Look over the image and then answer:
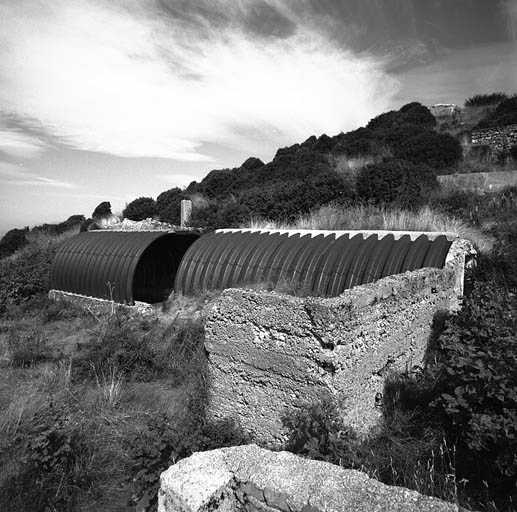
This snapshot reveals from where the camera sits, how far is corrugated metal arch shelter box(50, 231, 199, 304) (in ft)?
39.1

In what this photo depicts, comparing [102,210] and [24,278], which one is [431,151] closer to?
[24,278]

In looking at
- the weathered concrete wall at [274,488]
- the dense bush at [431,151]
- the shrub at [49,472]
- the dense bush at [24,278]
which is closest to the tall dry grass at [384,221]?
the weathered concrete wall at [274,488]

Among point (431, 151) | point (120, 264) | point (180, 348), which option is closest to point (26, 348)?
point (180, 348)

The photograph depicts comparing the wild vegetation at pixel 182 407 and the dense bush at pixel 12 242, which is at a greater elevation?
the dense bush at pixel 12 242

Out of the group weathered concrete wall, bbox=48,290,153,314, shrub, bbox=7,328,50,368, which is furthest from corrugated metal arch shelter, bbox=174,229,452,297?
shrub, bbox=7,328,50,368

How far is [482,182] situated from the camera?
15344 mm

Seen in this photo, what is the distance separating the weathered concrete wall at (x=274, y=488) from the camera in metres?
2.41

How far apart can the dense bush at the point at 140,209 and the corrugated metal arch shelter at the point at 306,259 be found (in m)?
14.9

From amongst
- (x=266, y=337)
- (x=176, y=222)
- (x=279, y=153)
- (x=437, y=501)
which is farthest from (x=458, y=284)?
(x=279, y=153)

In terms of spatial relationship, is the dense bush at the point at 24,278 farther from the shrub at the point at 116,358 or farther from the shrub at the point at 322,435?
the shrub at the point at 322,435

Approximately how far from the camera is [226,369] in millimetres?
4758

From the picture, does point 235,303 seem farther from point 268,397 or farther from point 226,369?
point 268,397

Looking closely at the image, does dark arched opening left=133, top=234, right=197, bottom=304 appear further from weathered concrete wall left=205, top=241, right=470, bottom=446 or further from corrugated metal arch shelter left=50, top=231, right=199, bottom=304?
weathered concrete wall left=205, top=241, right=470, bottom=446

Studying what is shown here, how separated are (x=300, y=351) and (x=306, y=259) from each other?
5179 mm
